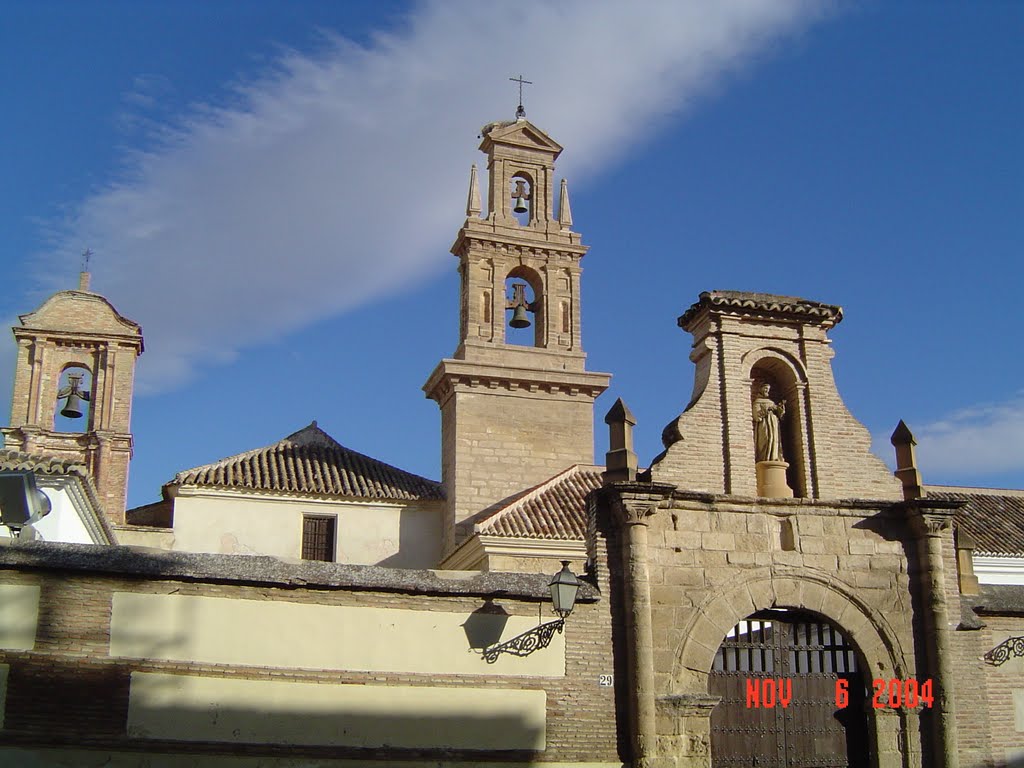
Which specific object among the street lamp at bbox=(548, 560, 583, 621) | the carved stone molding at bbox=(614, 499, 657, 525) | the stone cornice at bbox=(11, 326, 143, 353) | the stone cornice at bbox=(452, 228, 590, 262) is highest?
the stone cornice at bbox=(452, 228, 590, 262)

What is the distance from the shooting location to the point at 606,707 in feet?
39.9

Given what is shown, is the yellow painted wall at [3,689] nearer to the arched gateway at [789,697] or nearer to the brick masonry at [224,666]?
the brick masonry at [224,666]

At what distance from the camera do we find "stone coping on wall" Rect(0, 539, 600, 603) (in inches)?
426

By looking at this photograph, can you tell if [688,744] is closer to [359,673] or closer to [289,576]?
[359,673]

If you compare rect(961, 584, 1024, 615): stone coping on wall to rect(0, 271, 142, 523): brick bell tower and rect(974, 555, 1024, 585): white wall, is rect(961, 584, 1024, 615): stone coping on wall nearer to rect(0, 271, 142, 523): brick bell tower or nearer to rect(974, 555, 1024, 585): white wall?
rect(974, 555, 1024, 585): white wall

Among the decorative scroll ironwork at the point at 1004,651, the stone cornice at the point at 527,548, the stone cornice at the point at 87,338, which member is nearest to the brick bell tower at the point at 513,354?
the stone cornice at the point at 527,548

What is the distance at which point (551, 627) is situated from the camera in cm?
1205

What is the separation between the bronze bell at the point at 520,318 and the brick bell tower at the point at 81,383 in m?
8.83

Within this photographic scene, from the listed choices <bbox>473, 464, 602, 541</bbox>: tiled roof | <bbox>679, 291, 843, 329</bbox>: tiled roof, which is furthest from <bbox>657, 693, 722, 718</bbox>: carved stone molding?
<bbox>473, 464, 602, 541</bbox>: tiled roof

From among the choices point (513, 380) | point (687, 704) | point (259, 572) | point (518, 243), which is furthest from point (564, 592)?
point (518, 243)

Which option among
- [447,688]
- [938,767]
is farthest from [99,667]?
[938,767]

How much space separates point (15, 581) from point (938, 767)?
9.70 metres

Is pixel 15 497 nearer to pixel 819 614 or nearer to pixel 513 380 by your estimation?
pixel 819 614

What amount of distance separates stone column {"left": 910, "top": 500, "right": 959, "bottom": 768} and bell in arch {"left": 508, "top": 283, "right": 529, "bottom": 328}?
1434 cm
